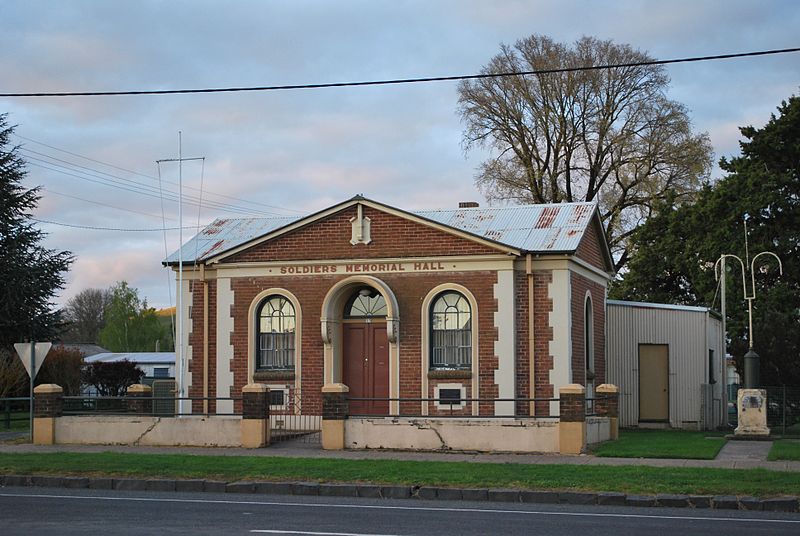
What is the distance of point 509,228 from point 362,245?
388 cm

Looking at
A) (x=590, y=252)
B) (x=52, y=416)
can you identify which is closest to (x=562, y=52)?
(x=590, y=252)

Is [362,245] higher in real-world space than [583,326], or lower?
higher

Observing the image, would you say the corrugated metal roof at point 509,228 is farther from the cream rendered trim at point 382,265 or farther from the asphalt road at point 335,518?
the asphalt road at point 335,518

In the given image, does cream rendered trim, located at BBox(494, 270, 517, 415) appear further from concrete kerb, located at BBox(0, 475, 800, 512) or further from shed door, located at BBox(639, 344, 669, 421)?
concrete kerb, located at BBox(0, 475, 800, 512)

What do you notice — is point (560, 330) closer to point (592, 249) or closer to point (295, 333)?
point (592, 249)

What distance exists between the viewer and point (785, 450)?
21.7 m

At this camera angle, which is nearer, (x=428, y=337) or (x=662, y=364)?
(x=428, y=337)

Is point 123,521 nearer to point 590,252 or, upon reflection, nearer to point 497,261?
point 497,261

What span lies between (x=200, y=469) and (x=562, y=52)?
108 ft

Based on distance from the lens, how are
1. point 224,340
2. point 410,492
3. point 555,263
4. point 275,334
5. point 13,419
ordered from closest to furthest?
1. point 410,492
2. point 555,263
3. point 275,334
4. point 224,340
5. point 13,419

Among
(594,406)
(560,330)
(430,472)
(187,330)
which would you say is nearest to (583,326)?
(594,406)

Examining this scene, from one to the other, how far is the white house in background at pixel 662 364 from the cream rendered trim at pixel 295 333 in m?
9.21

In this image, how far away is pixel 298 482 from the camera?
16969mm

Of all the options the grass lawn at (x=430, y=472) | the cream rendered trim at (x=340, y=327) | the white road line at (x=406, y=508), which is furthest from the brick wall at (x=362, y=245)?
the white road line at (x=406, y=508)
